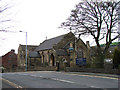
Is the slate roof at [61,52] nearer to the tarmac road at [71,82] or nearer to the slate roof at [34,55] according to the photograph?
the slate roof at [34,55]

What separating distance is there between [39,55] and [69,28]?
37.5 meters

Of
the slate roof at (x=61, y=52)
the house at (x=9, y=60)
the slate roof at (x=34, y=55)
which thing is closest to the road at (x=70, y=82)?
the slate roof at (x=61, y=52)

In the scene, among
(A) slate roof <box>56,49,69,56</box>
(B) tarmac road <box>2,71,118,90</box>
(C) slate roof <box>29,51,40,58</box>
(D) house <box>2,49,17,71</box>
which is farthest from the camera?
(D) house <box>2,49,17,71</box>

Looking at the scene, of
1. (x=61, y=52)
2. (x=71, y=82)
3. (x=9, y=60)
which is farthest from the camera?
(x=9, y=60)

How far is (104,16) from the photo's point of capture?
25.8 m

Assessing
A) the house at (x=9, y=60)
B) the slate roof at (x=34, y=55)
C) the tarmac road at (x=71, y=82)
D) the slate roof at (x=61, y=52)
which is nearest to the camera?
the tarmac road at (x=71, y=82)

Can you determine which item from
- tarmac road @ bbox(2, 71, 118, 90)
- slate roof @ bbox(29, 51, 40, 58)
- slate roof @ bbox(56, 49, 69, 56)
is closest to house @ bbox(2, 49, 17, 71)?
slate roof @ bbox(29, 51, 40, 58)

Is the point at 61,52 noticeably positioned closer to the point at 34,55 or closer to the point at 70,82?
the point at 34,55

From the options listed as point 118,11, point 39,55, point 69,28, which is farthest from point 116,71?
point 39,55

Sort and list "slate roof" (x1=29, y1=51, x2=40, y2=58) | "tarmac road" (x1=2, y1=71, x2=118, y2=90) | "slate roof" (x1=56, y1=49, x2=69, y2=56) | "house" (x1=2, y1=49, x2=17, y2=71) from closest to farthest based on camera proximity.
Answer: "tarmac road" (x1=2, y1=71, x2=118, y2=90) < "slate roof" (x1=56, y1=49, x2=69, y2=56) < "slate roof" (x1=29, y1=51, x2=40, y2=58) < "house" (x1=2, y1=49, x2=17, y2=71)

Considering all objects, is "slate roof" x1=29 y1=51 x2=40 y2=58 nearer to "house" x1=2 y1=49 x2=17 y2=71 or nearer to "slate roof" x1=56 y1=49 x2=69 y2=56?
"house" x1=2 y1=49 x2=17 y2=71

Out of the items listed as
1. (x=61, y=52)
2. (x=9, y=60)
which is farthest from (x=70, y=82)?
(x=9, y=60)

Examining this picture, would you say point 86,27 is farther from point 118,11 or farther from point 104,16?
point 118,11

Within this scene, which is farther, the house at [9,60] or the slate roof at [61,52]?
the house at [9,60]
